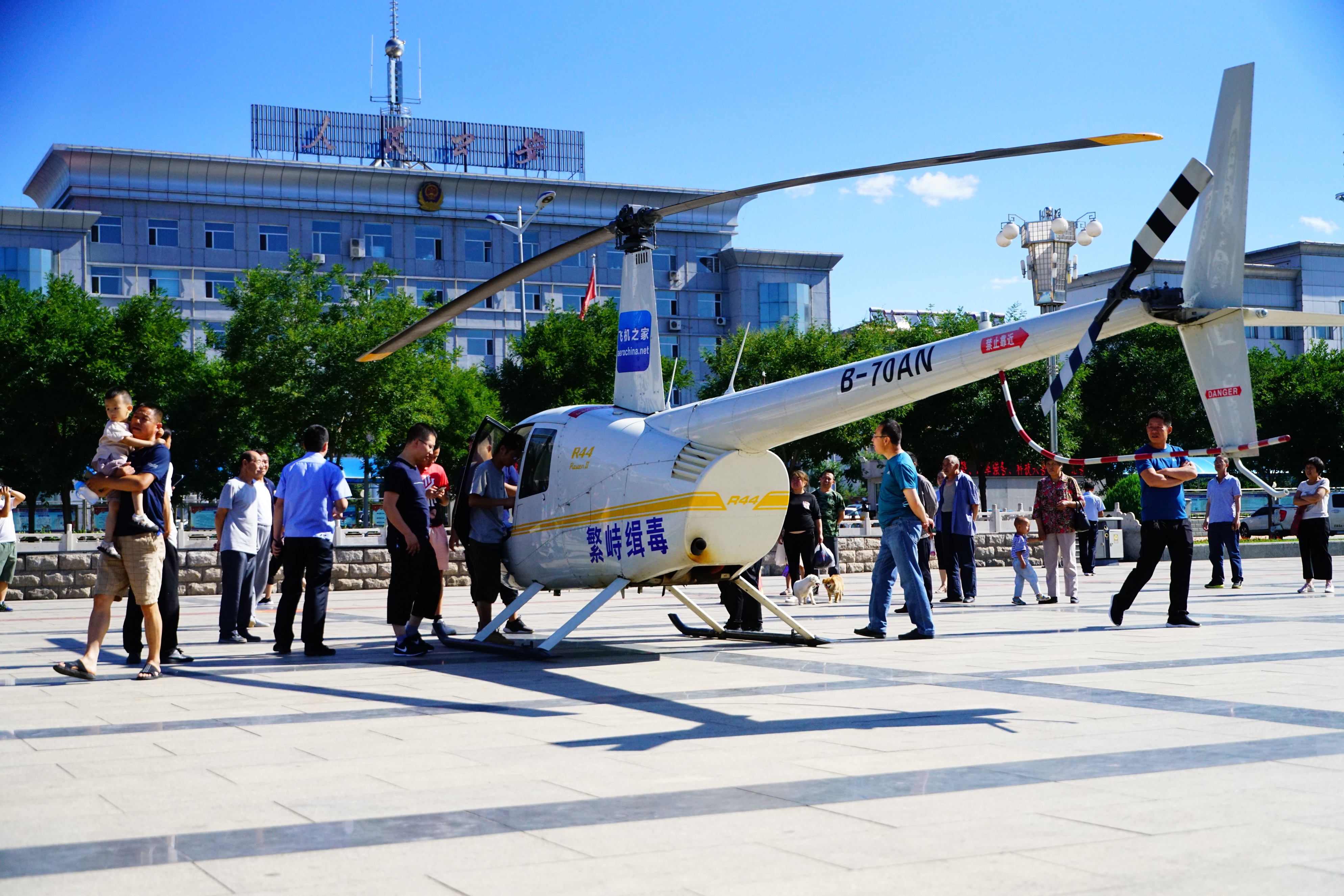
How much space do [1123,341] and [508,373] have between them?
28573 millimetres

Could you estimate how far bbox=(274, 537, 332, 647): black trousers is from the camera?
1054 centimetres

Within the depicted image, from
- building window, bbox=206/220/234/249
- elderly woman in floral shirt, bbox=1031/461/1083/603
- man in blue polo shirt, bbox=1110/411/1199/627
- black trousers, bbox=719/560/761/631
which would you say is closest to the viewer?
man in blue polo shirt, bbox=1110/411/1199/627

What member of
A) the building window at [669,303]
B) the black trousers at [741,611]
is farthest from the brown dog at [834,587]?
the building window at [669,303]

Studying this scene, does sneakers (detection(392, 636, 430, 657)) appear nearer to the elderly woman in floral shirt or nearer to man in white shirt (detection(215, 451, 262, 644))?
man in white shirt (detection(215, 451, 262, 644))

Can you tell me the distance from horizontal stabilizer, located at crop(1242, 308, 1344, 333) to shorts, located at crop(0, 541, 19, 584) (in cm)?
1562

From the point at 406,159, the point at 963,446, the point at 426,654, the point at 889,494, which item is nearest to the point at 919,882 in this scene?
the point at 426,654

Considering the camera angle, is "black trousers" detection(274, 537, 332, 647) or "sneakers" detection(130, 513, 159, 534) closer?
"sneakers" detection(130, 513, 159, 534)

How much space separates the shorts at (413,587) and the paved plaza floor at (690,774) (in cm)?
49

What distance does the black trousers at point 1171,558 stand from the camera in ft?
39.1

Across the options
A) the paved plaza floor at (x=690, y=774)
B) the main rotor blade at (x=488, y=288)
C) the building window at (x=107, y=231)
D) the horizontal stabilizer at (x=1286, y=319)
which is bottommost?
the paved plaza floor at (x=690, y=774)

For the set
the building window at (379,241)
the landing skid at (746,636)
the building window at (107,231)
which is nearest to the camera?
the landing skid at (746,636)

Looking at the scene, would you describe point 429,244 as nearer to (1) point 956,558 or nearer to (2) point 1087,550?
(2) point 1087,550

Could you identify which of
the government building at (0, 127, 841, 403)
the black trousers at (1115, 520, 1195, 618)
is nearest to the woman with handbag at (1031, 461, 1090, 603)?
the black trousers at (1115, 520, 1195, 618)

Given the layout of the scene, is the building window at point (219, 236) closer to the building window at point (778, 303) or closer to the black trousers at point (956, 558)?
the building window at point (778, 303)
